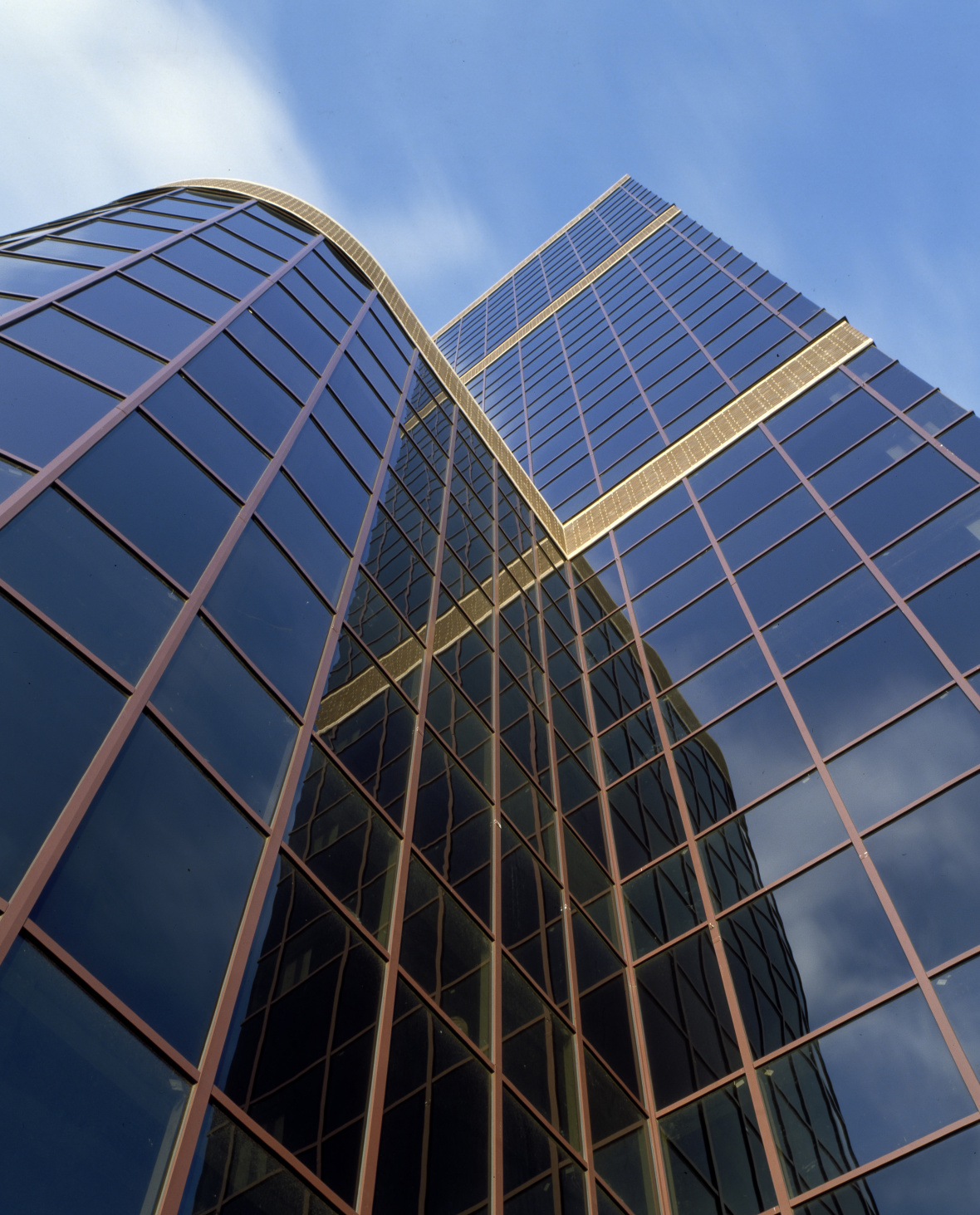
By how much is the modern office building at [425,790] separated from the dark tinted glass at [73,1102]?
0.03m

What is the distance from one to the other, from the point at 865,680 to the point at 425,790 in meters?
7.51

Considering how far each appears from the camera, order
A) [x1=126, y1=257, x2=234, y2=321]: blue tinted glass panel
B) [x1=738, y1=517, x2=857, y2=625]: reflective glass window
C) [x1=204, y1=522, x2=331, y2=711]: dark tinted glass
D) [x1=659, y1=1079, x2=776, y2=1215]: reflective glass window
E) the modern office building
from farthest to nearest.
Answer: [x1=738, y1=517, x2=857, y2=625]: reflective glass window
[x1=126, y1=257, x2=234, y2=321]: blue tinted glass panel
[x1=204, y1=522, x2=331, y2=711]: dark tinted glass
[x1=659, y1=1079, x2=776, y2=1215]: reflective glass window
the modern office building

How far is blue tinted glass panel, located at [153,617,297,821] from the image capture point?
927cm

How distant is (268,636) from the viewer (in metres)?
11.2

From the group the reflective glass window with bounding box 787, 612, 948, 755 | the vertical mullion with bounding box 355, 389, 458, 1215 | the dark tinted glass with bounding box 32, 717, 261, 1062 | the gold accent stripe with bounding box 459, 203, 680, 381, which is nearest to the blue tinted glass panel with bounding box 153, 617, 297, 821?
the dark tinted glass with bounding box 32, 717, 261, 1062

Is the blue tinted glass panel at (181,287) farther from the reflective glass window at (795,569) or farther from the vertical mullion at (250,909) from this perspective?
the reflective glass window at (795,569)

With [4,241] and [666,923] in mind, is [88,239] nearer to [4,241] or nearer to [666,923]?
[4,241]

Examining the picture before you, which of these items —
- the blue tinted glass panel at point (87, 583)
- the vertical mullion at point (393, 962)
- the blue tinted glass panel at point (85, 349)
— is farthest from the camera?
the blue tinted glass panel at point (85, 349)

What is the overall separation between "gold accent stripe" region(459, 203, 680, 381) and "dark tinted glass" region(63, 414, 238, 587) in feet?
127

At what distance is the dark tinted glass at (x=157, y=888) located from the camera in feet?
23.0

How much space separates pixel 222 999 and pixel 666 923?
8232 millimetres

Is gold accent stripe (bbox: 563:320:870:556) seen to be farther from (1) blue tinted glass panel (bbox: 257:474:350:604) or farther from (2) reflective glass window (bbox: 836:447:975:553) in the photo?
(1) blue tinted glass panel (bbox: 257:474:350:604)

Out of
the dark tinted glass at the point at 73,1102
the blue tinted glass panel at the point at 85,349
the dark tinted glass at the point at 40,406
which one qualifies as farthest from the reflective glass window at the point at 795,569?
the dark tinted glass at the point at 73,1102

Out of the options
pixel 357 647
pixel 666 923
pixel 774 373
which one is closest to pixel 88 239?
pixel 357 647
